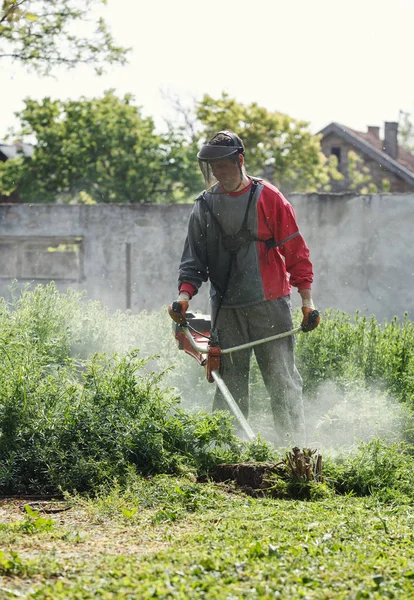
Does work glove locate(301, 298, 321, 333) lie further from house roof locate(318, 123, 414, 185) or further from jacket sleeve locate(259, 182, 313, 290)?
house roof locate(318, 123, 414, 185)

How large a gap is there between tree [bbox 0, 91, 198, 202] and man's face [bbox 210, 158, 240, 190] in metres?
31.1

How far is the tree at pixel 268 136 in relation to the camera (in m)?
40.4

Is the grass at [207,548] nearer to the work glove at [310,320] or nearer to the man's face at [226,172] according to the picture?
the work glove at [310,320]

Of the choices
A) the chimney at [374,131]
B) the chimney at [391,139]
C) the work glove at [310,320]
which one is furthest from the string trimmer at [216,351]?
the chimney at [374,131]

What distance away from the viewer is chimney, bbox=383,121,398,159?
157 ft

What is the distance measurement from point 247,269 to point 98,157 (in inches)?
1270

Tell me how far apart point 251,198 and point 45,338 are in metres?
2.37

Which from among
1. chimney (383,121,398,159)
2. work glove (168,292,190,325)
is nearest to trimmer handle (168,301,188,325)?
work glove (168,292,190,325)

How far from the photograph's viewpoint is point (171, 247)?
1747cm

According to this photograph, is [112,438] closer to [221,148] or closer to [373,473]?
[373,473]

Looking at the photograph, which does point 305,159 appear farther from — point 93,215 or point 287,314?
point 287,314

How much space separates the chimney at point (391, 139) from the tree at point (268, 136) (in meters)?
→ 7.95

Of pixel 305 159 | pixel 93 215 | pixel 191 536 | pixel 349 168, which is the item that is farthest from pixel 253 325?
pixel 349 168

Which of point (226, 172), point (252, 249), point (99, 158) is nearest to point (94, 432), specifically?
point (252, 249)
